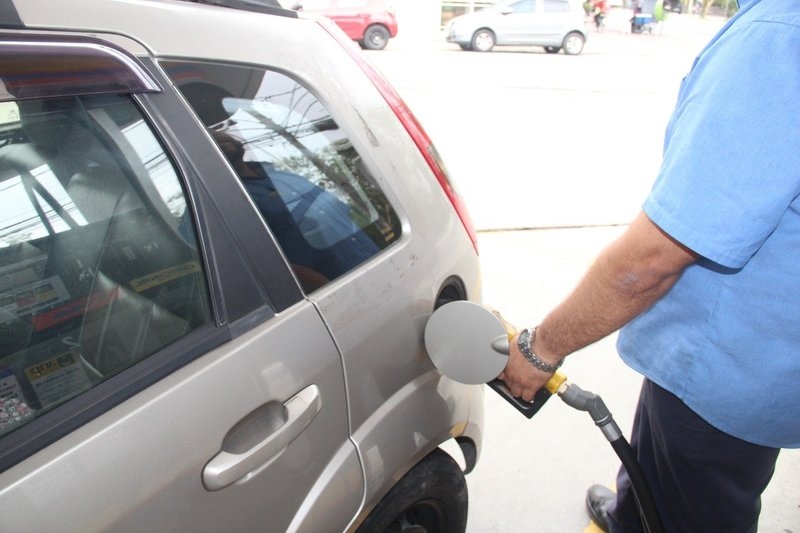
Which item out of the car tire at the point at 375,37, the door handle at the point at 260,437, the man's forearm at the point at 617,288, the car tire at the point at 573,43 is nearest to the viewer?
the door handle at the point at 260,437

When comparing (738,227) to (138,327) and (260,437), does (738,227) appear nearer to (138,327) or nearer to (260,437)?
(260,437)

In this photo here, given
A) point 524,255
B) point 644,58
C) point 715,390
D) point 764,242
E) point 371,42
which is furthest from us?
point 644,58

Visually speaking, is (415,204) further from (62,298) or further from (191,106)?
(62,298)

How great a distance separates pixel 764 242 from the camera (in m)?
1.22

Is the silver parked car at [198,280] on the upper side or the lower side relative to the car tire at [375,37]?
upper

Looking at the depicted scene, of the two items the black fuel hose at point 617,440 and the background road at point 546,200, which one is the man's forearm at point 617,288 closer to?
the black fuel hose at point 617,440

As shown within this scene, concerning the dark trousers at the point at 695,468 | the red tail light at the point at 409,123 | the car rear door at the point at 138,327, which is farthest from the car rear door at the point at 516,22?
the car rear door at the point at 138,327

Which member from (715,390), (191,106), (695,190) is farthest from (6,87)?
(715,390)

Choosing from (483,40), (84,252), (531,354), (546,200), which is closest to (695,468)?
(531,354)

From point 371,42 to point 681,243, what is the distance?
15989mm

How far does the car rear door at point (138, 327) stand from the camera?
3.03ft

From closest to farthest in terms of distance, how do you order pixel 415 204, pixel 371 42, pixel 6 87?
pixel 6 87 → pixel 415 204 → pixel 371 42

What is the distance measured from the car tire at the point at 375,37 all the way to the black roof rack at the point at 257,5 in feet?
49.9

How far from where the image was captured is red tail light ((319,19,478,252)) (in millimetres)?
1624
